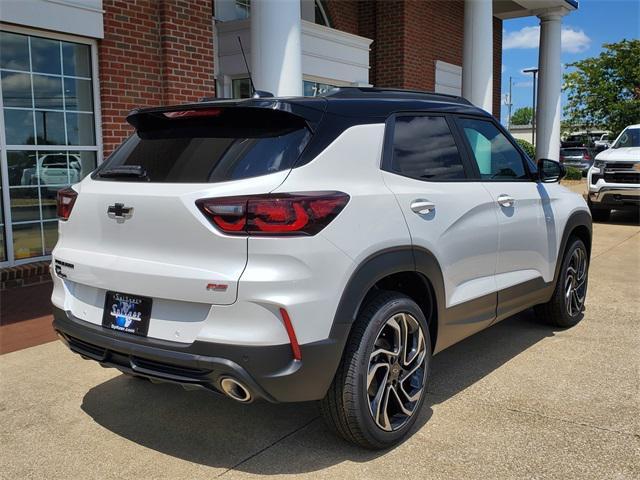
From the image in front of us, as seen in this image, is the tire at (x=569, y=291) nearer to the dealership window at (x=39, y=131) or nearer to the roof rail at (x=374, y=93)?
the roof rail at (x=374, y=93)

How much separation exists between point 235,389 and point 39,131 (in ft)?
16.3

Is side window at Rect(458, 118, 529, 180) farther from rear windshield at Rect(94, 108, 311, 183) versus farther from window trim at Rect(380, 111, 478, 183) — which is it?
rear windshield at Rect(94, 108, 311, 183)

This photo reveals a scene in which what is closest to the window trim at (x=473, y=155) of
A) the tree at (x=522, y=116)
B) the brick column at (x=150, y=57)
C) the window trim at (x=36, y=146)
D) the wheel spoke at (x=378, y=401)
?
the wheel spoke at (x=378, y=401)

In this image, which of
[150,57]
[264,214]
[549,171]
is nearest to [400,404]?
[264,214]

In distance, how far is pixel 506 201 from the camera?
432cm

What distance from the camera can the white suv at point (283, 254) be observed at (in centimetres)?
278

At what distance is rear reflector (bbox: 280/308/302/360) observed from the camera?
2.75m

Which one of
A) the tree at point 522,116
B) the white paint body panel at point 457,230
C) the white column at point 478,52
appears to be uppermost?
the tree at point 522,116

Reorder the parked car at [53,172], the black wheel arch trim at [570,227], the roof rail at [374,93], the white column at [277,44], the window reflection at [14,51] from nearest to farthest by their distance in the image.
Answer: the roof rail at [374,93]
the black wheel arch trim at [570,227]
the window reflection at [14,51]
the parked car at [53,172]
the white column at [277,44]

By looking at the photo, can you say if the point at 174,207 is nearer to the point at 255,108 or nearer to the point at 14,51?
the point at 255,108

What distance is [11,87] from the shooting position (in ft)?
21.2

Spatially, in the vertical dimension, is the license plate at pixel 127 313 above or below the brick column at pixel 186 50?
below

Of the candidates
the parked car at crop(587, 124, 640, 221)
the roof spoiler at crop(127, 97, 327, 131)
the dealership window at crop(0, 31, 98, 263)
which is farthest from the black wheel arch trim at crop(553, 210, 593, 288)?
the parked car at crop(587, 124, 640, 221)

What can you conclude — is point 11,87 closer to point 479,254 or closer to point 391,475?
point 479,254
